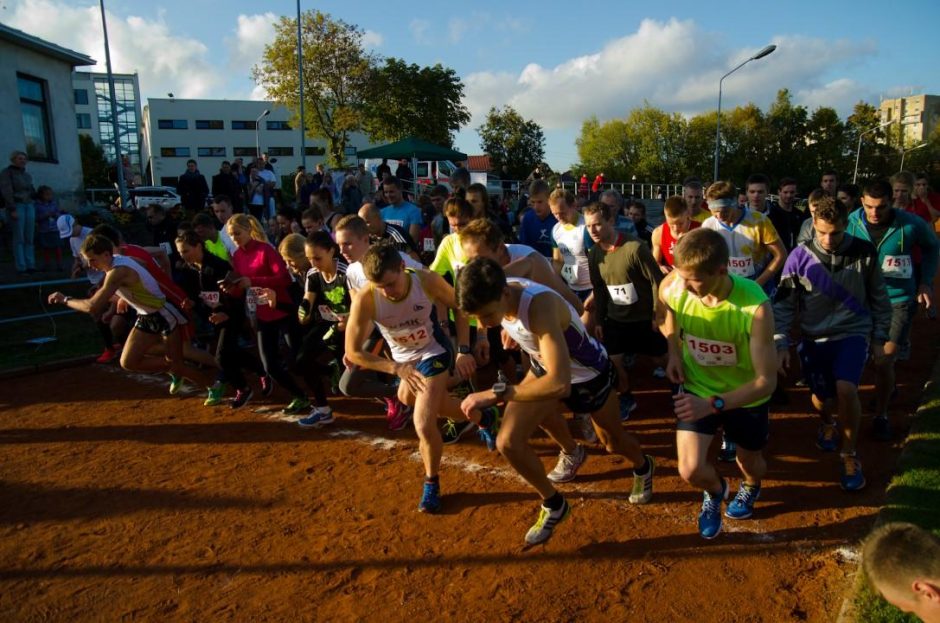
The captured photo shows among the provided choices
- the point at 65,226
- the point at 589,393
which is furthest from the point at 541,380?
the point at 65,226

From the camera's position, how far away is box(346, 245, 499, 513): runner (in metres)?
4.17

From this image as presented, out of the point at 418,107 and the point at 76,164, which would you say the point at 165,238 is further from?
the point at 418,107

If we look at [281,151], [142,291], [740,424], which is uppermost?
[281,151]

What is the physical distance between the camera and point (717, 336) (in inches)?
142

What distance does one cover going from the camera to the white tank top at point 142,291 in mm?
6297

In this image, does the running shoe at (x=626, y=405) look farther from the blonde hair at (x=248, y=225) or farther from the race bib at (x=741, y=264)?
the blonde hair at (x=248, y=225)

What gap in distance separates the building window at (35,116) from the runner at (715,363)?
19019 millimetres

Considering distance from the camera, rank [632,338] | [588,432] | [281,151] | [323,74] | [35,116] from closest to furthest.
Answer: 1. [588,432]
2. [632,338]
3. [35,116]
4. [323,74]
5. [281,151]

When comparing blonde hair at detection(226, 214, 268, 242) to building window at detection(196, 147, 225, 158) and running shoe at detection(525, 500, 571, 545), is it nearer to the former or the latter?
running shoe at detection(525, 500, 571, 545)

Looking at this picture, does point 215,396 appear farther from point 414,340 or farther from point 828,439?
point 828,439

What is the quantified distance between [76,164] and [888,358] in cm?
2117

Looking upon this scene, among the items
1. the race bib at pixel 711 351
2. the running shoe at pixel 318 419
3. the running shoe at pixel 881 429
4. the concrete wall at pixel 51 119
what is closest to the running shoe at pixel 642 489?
the race bib at pixel 711 351

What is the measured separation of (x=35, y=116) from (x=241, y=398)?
621 inches

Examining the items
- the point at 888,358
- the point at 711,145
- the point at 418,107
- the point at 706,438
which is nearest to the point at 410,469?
the point at 706,438
